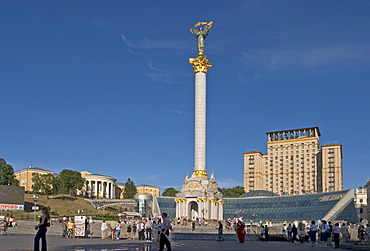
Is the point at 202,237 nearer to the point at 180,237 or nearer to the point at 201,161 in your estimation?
the point at 180,237

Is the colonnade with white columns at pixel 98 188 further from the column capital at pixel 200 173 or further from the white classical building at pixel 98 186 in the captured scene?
the column capital at pixel 200 173

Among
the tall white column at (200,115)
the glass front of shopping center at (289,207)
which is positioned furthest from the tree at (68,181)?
the tall white column at (200,115)

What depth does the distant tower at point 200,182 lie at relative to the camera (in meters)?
80.1

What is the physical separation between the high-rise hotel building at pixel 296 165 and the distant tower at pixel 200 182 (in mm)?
104368

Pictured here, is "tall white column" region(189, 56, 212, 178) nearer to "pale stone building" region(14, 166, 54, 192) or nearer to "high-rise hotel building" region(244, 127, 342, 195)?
"high-rise hotel building" region(244, 127, 342, 195)

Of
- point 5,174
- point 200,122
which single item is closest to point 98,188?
point 5,174

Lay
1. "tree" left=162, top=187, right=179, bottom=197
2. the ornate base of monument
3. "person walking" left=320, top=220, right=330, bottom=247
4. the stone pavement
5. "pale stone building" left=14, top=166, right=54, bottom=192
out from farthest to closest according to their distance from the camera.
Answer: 1. "pale stone building" left=14, top=166, right=54, bottom=192
2. "tree" left=162, top=187, right=179, bottom=197
3. the ornate base of monument
4. "person walking" left=320, top=220, right=330, bottom=247
5. the stone pavement

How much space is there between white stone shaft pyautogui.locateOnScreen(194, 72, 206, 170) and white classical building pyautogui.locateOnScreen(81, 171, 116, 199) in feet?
362

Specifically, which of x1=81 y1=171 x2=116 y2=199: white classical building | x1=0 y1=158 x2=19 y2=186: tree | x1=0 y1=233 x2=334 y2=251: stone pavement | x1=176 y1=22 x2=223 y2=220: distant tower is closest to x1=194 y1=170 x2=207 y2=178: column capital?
x1=176 y1=22 x2=223 y2=220: distant tower

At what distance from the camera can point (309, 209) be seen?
4299 inches

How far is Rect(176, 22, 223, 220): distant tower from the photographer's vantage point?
263ft

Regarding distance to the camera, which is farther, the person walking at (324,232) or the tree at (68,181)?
the tree at (68,181)

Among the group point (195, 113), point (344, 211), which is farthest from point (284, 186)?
point (195, 113)

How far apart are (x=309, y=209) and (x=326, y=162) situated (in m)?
74.9
